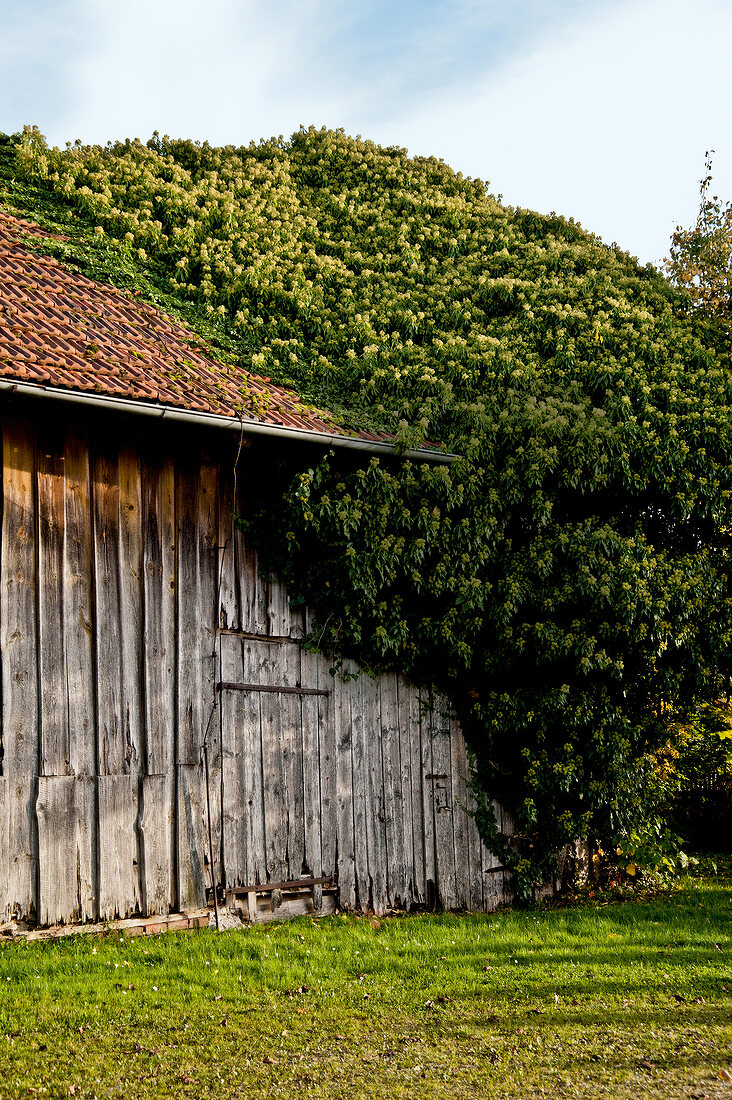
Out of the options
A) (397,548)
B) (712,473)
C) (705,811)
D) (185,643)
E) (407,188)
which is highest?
(407,188)

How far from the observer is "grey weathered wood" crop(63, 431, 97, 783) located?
7039mm

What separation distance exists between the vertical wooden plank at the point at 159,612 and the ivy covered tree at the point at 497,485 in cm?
91

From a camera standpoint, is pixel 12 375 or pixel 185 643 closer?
pixel 12 375

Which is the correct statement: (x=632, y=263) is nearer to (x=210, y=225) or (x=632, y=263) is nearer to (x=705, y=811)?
(x=210, y=225)

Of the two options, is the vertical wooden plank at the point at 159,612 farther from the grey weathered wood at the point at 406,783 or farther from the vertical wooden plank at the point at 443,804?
the vertical wooden plank at the point at 443,804

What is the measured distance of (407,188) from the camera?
14.6 meters

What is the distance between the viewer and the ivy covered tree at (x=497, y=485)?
870 centimetres

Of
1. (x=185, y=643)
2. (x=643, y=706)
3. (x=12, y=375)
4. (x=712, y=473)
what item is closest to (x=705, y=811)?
(x=643, y=706)

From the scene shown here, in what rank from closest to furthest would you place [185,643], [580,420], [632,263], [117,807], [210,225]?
[117,807], [185,643], [580,420], [210,225], [632,263]

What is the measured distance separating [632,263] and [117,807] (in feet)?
35.5

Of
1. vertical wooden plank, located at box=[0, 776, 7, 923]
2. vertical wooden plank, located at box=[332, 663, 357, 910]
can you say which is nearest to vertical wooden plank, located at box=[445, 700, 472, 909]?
vertical wooden plank, located at box=[332, 663, 357, 910]

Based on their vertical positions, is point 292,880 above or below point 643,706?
below

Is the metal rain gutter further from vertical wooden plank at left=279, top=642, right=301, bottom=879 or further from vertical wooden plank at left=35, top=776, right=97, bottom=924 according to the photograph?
vertical wooden plank at left=35, top=776, right=97, bottom=924

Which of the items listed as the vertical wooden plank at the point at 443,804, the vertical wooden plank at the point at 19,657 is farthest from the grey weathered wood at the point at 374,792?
the vertical wooden plank at the point at 19,657
